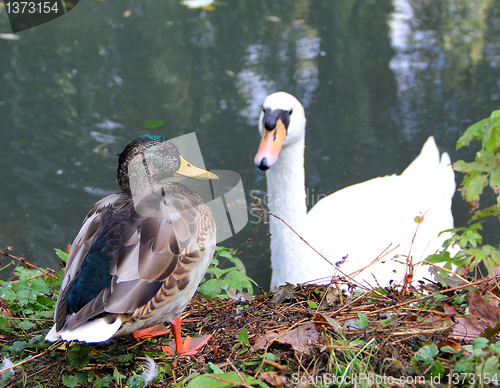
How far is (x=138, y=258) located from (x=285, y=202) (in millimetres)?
1831

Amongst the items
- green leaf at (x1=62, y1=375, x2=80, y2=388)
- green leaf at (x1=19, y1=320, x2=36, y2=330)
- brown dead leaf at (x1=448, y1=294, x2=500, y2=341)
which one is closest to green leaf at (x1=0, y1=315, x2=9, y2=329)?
green leaf at (x1=19, y1=320, x2=36, y2=330)

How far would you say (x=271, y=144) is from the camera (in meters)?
3.16

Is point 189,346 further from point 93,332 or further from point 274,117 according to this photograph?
point 274,117

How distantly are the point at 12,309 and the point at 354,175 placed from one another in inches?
172

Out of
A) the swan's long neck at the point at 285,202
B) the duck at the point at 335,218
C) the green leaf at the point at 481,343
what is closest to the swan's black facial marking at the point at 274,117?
the duck at the point at 335,218

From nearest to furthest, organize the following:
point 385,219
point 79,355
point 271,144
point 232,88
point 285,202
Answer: point 79,355, point 271,144, point 285,202, point 385,219, point 232,88

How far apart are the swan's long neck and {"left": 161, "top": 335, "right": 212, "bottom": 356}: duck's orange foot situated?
55.2 inches

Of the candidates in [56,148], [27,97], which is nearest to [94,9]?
[27,97]

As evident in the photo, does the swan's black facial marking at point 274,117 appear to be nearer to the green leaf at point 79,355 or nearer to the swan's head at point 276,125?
the swan's head at point 276,125

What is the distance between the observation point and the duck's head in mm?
2164

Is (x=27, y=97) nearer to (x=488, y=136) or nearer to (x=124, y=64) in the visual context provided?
(x=124, y=64)

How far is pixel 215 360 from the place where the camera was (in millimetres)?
1863

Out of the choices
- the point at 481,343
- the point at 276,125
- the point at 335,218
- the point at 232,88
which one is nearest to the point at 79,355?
the point at 481,343

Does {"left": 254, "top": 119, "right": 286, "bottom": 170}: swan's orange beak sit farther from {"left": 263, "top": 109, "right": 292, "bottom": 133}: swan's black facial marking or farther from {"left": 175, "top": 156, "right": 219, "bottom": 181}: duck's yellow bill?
{"left": 175, "top": 156, "right": 219, "bottom": 181}: duck's yellow bill
